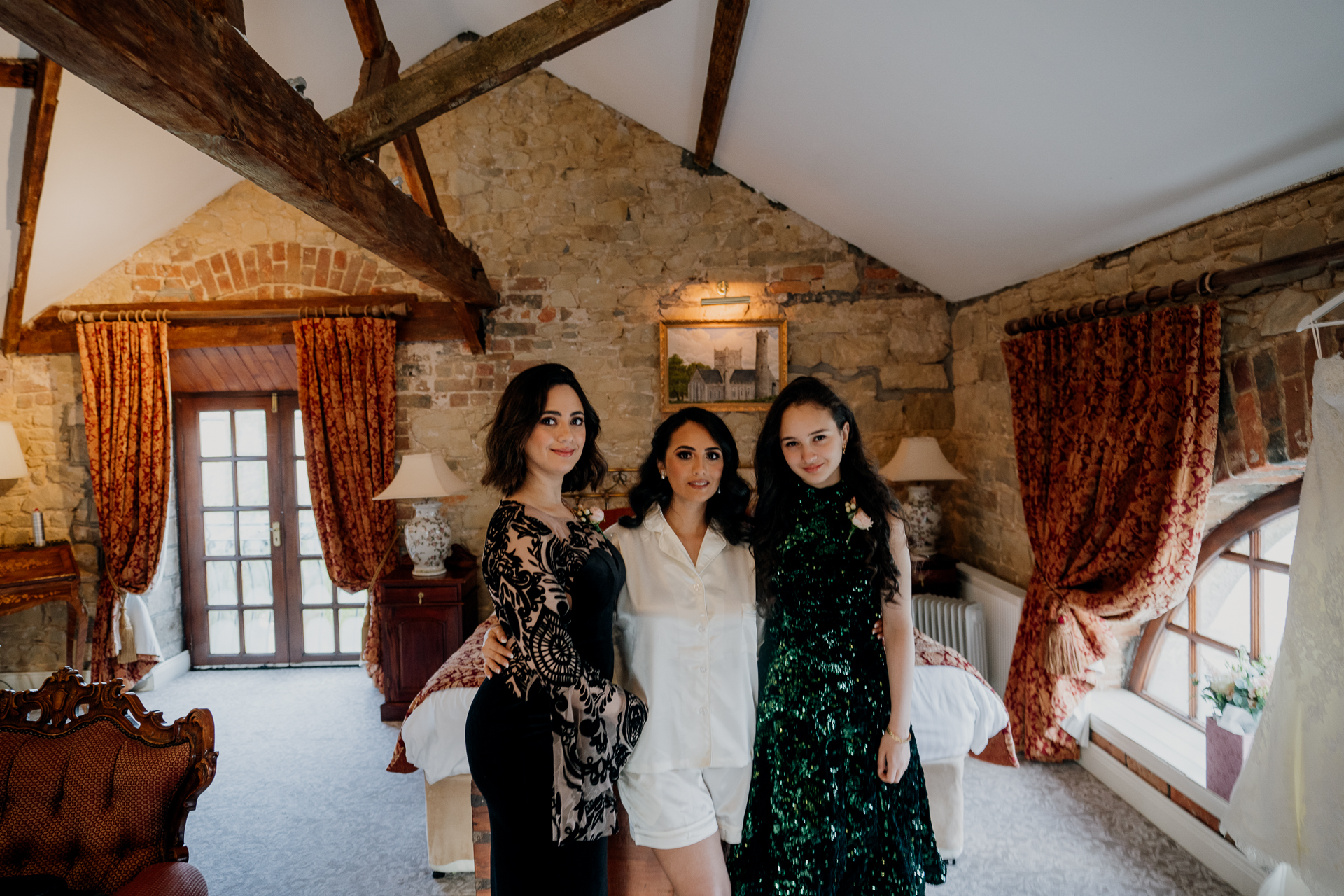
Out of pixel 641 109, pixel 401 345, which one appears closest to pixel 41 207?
pixel 401 345

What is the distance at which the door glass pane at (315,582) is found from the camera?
4746 millimetres

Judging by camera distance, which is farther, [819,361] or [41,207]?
[819,361]

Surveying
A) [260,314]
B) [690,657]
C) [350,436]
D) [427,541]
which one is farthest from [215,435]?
[690,657]

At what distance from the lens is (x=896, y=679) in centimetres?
174

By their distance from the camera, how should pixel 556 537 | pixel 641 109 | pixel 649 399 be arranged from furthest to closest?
pixel 649 399
pixel 641 109
pixel 556 537

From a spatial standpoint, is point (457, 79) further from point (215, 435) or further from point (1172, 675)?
point (1172, 675)

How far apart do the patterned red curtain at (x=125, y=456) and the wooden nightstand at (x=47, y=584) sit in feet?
0.36

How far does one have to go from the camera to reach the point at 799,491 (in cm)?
186

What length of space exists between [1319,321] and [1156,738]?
193cm

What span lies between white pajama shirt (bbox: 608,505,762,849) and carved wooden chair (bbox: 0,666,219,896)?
1.15 metres

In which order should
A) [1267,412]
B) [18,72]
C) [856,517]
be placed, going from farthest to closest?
[18,72], [1267,412], [856,517]

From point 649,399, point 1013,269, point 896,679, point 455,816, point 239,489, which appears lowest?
point 455,816

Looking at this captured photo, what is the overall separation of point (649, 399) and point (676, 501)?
8.89 ft

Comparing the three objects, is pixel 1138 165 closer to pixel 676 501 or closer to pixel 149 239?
pixel 676 501
